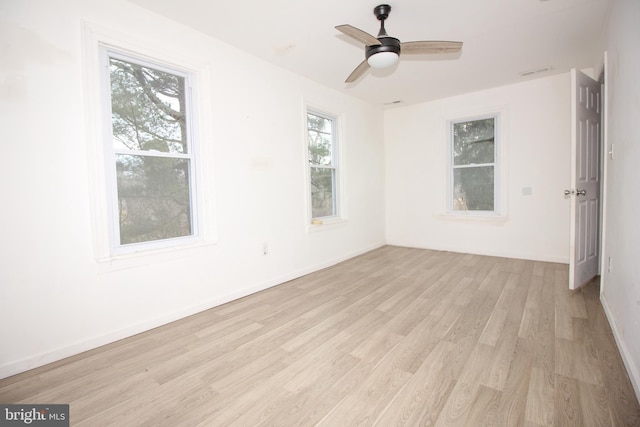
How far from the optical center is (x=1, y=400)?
1658 millimetres

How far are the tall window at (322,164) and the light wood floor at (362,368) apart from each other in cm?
174

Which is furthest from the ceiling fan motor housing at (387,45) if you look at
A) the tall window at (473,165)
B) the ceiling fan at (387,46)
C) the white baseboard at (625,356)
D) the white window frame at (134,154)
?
the tall window at (473,165)

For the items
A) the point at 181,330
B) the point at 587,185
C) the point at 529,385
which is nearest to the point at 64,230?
the point at 181,330

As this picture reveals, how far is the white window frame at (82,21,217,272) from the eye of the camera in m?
2.16

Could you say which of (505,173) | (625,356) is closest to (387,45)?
(625,356)

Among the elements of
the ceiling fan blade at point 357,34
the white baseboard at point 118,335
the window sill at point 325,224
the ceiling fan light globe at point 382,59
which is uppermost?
the ceiling fan blade at point 357,34

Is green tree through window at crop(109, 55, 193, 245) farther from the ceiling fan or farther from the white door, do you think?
the white door

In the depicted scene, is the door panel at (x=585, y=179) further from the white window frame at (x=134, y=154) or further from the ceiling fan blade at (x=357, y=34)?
the white window frame at (x=134, y=154)

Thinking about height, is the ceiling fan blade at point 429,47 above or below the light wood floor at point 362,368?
above

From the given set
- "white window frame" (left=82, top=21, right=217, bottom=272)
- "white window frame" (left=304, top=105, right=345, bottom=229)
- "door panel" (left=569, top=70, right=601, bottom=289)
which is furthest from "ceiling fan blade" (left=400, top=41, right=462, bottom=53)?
"white window frame" (left=304, top=105, right=345, bottom=229)

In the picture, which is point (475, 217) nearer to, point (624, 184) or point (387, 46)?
point (624, 184)

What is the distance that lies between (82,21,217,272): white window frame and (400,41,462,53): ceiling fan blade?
1809mm

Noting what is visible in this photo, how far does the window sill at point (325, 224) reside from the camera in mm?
4094

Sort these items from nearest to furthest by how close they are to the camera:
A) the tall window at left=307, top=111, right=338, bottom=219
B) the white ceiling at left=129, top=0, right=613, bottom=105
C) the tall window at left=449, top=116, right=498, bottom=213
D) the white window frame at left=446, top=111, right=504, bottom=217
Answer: the white ceiling at left=129, top=0, right=613, bottom=105 < the tall window at left=307, top=111, right=338, bottom=219 < the white window frame at left=446, top=111, right=504, bottom=217 < the tall window at left=449, top=116, right=498, bottom=213
